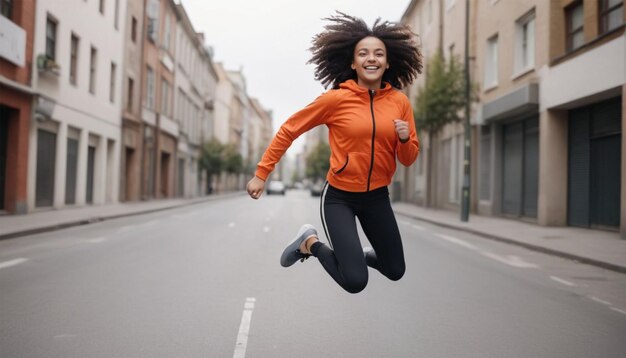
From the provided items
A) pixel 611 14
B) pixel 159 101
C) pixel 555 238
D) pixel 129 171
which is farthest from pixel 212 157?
pixel 555 238

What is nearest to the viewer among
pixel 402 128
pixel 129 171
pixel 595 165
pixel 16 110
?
pixel 402 128

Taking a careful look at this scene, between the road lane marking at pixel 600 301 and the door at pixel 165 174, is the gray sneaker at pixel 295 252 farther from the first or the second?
the door at pixel 165 174

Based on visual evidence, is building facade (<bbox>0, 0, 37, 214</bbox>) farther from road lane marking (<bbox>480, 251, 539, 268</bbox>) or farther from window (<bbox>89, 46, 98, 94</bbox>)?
road lane marking (<bbox>480, 251, 539, 268</bbox>)

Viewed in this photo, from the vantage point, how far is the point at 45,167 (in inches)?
754

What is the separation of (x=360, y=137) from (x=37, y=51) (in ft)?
55.6

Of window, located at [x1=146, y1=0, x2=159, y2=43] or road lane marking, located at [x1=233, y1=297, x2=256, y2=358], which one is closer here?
road lane marking, located at [x1=233, y1=297, x2=256, y2=358]

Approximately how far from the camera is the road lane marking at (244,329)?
4078 millimetres

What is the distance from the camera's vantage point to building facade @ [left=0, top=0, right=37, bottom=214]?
1623 centimetres

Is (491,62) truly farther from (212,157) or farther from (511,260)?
(212,157)

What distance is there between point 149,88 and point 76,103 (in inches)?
458

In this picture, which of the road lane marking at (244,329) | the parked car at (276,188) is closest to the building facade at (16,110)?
the road lane marking at (244,329)

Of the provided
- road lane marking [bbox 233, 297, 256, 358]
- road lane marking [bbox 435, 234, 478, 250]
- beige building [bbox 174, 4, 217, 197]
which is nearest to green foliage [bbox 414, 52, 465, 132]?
road lane marking [bbox 435, 234, 478, 250]

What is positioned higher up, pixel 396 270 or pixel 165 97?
pixel 165 97

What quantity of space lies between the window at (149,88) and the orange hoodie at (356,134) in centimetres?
3036
